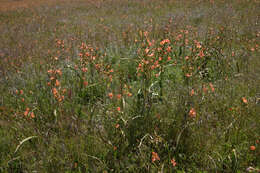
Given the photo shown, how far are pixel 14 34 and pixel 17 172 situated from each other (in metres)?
7.08

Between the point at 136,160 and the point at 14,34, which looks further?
the point at 14,34

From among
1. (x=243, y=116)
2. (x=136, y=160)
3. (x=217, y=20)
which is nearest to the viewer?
(x=136, y=160)

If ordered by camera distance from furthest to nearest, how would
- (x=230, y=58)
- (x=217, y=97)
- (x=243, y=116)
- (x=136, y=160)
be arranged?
(x=230, y=58), (x=217, y=97), (x=243, y=116), (x=136, y=160)

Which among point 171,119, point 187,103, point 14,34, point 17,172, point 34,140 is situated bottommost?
point 17,172

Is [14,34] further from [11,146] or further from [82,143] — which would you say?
[82,143]

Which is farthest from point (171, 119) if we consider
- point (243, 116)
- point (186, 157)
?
point (243, 116)

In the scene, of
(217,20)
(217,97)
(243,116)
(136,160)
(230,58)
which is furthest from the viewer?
(217,20)

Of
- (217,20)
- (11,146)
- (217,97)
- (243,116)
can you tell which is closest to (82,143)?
(11,146)

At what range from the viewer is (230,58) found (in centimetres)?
424

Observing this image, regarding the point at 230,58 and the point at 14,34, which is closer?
the point at 230,58

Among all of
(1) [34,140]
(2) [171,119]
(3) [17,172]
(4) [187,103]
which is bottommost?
(3) [17,172]

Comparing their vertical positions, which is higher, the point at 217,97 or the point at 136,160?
the point at 217,97

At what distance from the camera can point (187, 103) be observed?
2.39 metres

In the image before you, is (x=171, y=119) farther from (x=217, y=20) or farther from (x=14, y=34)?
(x=14, y=34)
